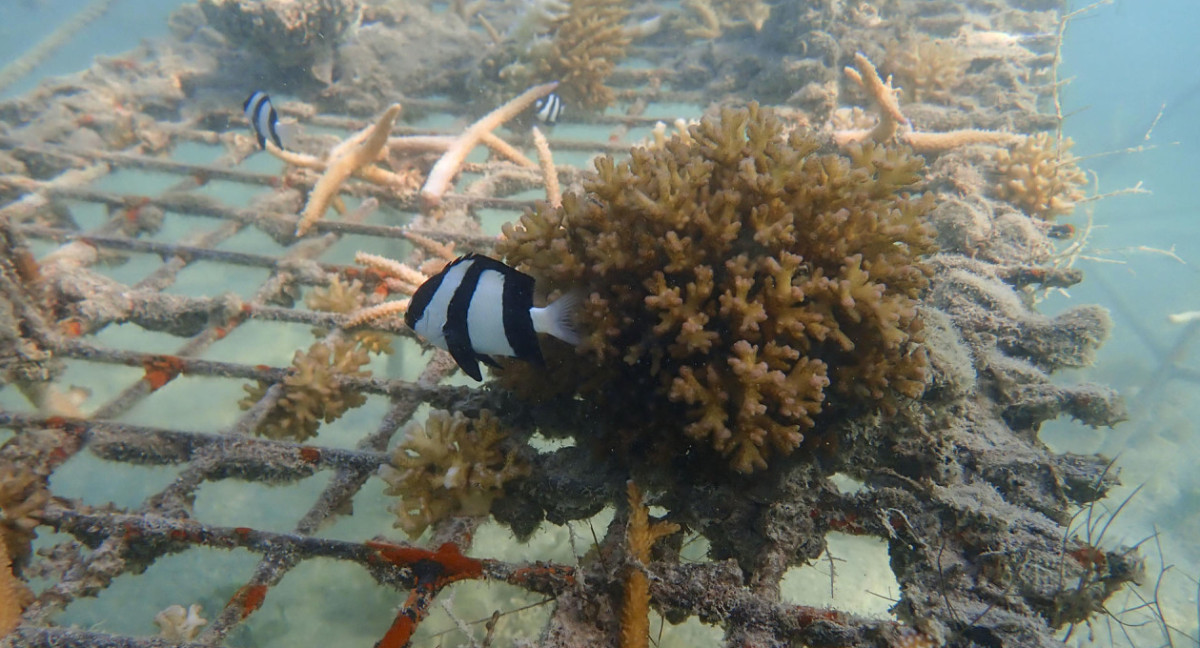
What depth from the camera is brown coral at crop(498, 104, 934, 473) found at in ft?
6.37

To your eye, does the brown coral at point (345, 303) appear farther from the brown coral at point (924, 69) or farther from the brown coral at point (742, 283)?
the brown coral at point (924, 69)

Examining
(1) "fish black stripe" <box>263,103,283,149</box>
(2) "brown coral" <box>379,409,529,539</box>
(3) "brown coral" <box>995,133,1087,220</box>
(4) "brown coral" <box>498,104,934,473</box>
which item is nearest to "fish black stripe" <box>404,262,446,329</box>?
(4) "brown coral" <box>498,104,934,473</box>

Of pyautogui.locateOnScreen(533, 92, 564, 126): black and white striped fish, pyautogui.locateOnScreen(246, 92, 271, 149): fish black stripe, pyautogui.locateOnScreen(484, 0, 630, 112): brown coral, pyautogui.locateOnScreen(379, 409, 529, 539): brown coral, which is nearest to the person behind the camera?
pyautogui.locateOnScreen(379, 409, 529, 539): brown coral

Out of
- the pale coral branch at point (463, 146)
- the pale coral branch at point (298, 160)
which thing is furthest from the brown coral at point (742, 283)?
the pale coral branch at point (298, 160)

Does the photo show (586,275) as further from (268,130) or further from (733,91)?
(733,91)

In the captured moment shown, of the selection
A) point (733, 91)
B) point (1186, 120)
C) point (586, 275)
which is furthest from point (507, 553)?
point (1186, 120)

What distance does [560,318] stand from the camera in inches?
73.8

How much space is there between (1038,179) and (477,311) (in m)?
5.20

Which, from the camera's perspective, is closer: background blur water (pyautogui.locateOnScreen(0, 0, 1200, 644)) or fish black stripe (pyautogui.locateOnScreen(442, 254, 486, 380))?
fish black stripe (pyautogui.locateOnScreen(442, 254, 486, 380))

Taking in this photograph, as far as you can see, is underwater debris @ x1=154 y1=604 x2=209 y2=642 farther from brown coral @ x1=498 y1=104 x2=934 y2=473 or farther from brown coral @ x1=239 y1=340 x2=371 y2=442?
brown coral @ x1=498 y1=104 x2=934 y2=473

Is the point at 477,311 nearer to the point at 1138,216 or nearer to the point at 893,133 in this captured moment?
the point at 893,133

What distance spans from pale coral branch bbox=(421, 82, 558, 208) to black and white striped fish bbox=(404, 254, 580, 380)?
10.0ft

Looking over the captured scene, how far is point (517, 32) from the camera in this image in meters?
6.43

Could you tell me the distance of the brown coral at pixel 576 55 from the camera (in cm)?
625
